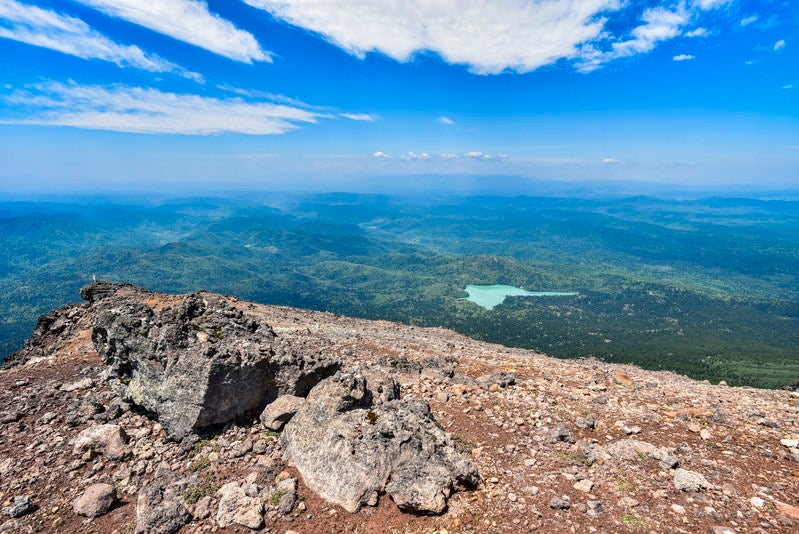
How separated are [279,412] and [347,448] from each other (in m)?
2.90

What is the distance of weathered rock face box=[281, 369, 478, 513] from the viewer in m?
8.62

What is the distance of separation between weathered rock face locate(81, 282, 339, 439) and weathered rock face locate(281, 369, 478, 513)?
171cm

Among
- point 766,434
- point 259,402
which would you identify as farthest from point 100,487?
point 766,434

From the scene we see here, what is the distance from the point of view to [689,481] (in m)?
8.65

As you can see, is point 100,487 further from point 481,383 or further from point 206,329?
point 481,383

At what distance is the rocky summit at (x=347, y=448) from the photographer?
8.28 m

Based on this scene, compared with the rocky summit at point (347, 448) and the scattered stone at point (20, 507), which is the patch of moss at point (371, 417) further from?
the scattered stone at point (20, 507)

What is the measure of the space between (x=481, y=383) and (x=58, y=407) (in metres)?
16.0

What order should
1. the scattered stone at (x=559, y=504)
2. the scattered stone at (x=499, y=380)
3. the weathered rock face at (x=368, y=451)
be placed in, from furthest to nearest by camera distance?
1. the scattered stone at (x=499, y=380)
2. the weathered rock face at (x=368, y=451)
3. the scattered stone at (x=559, y=504)

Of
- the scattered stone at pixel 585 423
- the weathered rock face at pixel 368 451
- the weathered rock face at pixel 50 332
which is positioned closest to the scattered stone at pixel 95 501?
the weathered rock face at pixel 368 451

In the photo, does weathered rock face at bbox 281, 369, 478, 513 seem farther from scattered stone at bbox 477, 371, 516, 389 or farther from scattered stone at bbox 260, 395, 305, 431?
scattered stone at bbox 477, 371, 516, 389

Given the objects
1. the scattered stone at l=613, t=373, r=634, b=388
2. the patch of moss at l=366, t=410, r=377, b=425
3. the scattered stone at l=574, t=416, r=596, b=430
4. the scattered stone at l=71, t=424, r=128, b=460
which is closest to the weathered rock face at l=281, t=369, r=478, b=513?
the patch of moss at l=366, t=410, r=377, b=425

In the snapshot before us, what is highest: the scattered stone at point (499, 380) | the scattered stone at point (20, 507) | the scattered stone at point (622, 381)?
the scattered stone at point (20, 507)

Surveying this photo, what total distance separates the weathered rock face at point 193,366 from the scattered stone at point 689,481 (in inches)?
397
